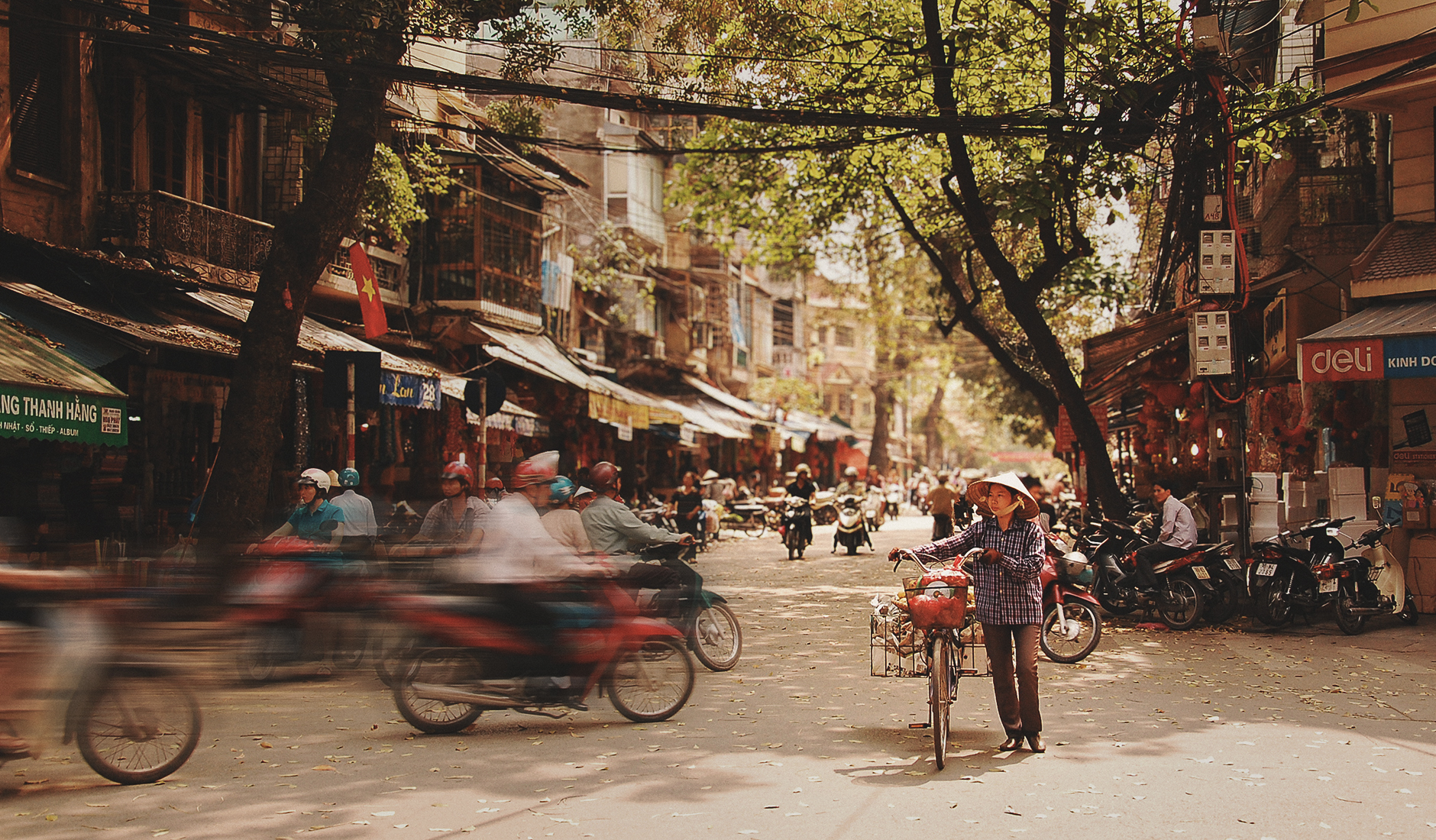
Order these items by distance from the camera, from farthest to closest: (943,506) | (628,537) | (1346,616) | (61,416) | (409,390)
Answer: (943,506) → (409,390) → (1346,616) → (61,416) → (628,537)

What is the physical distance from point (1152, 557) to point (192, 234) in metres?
11.2

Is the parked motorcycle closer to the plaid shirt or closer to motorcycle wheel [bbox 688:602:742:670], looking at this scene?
motorcycle wheel [bbox 688:602:742:670]

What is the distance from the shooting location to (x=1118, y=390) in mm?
20312

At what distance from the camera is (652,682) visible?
24.5ft

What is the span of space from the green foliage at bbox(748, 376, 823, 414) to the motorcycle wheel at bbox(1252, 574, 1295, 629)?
3048 centimetres

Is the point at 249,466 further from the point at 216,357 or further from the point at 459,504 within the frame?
A: the point at 216,357

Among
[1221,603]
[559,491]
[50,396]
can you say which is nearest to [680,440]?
[1221,603]

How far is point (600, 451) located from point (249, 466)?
16667 millimetres

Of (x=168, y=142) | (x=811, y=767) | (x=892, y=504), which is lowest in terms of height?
(x=811, y=767)

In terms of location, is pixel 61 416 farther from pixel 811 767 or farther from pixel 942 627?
pixel 942 627

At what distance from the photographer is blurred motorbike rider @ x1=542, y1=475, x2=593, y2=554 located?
314 inches

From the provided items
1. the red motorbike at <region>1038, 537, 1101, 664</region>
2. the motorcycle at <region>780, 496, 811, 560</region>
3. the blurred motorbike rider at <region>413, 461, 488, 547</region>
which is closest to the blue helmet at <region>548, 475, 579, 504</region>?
the blurred motorbike rider at <region>413, 461, 488, 547</region>

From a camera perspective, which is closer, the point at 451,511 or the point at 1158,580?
the point at 451,511

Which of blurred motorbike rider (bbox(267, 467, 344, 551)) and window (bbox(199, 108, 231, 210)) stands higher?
window (bbox(199, 108, 231, 210))
